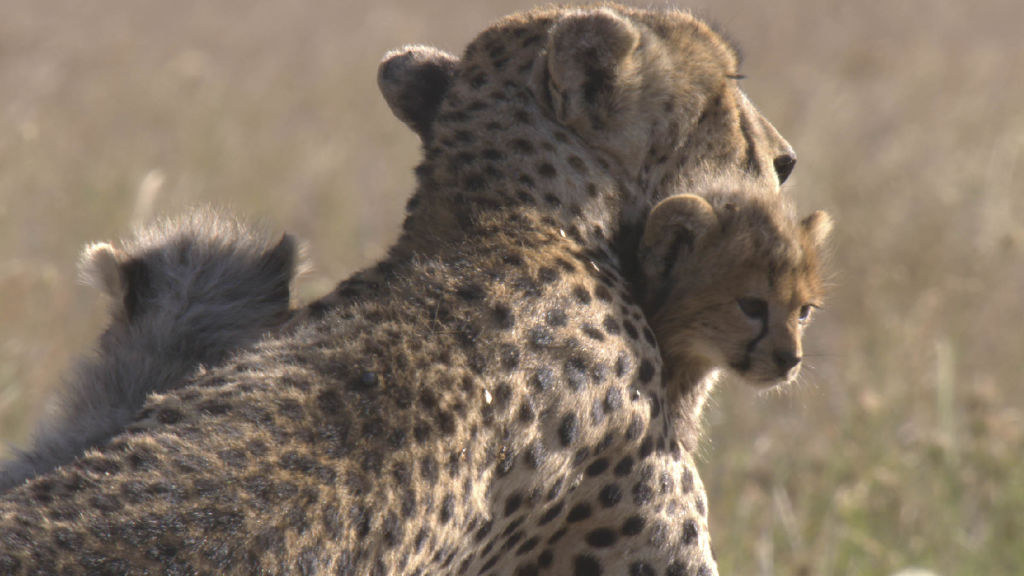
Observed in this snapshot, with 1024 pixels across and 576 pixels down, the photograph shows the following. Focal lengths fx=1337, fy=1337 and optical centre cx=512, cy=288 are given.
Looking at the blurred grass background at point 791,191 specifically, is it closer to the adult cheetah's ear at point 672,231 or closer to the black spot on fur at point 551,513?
the adult cheetah's ear at point 672,231

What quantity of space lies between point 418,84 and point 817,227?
0.78 metres

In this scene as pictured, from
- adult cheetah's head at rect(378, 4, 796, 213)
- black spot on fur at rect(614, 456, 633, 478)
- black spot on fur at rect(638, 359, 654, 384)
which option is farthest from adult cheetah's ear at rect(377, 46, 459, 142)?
black spot on fur at rect(614, 456, 633, 478)

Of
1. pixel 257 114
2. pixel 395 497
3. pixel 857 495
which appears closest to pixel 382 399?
pixel 395 497

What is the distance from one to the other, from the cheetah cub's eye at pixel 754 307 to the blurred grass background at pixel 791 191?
52 centimetres

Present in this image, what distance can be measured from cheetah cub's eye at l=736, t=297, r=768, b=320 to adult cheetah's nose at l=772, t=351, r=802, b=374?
2.5 inches

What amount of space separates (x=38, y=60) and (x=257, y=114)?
7.62ft

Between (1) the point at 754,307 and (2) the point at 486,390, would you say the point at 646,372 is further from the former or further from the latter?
(2) the point at 486,390

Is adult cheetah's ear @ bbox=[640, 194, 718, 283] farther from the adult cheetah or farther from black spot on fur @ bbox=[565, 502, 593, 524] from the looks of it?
black spot on fur @ bbox=[565, 502, 593, 524]

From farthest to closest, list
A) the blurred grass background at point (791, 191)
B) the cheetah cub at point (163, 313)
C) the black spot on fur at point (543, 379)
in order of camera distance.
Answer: the blurred grass background at point (791, 191) < the cheetah cub at point (163, 313) < the black spot on fur at point (543, 379)

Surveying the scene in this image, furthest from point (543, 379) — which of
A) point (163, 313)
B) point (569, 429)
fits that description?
point (163, 313)

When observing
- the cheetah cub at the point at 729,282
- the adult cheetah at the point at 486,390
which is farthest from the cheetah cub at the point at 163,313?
the cheetah cub at the point at 729,282

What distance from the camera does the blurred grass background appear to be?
4.05 meters

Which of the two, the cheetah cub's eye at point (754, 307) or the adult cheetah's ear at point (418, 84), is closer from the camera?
the cheetah cub's eye at point (754, 307)

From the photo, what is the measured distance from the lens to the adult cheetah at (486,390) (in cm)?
157
